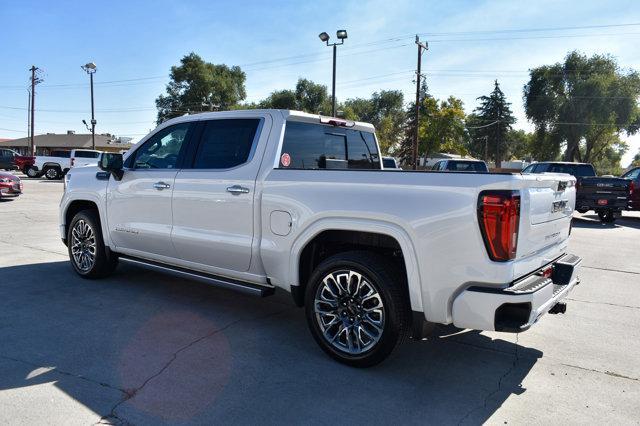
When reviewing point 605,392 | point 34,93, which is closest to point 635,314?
point 605,392

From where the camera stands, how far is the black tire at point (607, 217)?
48.0ft

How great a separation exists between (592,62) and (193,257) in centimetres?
5211

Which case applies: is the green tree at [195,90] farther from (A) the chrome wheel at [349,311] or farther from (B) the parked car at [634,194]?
(A) the chrome wheel at [349,311]

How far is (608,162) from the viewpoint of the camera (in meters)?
104

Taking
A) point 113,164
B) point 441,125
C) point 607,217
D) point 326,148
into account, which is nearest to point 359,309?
point 326,148

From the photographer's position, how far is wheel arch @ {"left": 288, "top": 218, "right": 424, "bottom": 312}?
10.9 feet

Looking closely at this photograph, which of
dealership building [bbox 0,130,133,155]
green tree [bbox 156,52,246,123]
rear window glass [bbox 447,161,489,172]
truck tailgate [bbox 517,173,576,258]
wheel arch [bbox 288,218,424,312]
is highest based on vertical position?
green tree [bbox 156,52,246,123]

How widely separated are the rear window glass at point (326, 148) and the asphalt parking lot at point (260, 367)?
1.28 m

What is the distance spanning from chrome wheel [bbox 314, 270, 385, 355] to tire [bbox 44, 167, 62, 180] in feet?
108

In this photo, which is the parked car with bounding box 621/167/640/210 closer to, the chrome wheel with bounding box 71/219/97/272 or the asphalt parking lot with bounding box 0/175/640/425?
the asphalt parking lot with bounding box 0/175/640/425

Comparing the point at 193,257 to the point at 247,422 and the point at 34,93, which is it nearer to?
the point at 247,422

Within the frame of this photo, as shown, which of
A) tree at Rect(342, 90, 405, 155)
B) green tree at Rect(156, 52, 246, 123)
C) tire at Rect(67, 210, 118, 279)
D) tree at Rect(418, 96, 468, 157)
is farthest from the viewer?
tree at Rect(342, 90, 405, 155)

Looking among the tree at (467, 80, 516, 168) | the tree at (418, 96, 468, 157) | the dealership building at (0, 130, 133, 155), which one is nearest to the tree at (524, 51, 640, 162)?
the tree at (418, 96, 468, 157)

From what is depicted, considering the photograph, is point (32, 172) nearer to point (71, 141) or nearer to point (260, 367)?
point (260, 367)
